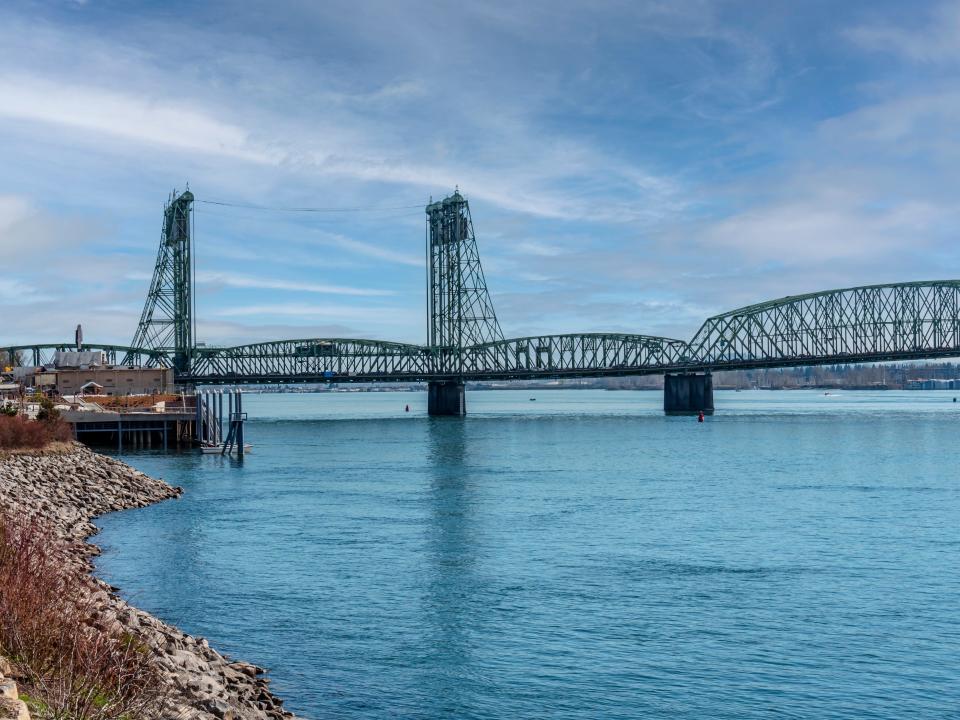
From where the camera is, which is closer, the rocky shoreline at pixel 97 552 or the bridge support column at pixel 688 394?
the rocky shoreline at pixel 97 552

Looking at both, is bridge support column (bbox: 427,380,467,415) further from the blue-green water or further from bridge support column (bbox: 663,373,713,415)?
the blue-green water

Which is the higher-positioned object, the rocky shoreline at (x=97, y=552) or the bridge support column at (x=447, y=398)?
the bridge support column at (x=447, y=398)

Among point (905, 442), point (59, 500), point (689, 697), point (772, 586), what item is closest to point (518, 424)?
point (905, 442)

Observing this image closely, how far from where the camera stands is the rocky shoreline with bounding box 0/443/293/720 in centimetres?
1775

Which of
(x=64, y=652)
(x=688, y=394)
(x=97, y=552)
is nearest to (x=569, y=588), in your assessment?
(x=97, y=552)

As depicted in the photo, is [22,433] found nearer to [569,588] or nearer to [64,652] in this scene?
[569,588]

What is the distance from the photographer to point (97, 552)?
35000mm

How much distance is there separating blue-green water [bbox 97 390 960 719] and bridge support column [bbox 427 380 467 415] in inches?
3876

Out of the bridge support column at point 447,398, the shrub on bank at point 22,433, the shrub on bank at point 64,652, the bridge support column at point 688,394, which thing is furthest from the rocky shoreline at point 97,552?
the bridge support column at point 688,394

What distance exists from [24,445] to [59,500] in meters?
12.1

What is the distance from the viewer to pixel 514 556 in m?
35.8

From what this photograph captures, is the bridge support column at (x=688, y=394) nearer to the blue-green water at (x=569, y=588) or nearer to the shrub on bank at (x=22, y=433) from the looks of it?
the blue-green water at (x=569, y=588)

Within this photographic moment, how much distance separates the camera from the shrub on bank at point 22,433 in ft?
177

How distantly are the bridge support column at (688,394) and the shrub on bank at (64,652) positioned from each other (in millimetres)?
158156
